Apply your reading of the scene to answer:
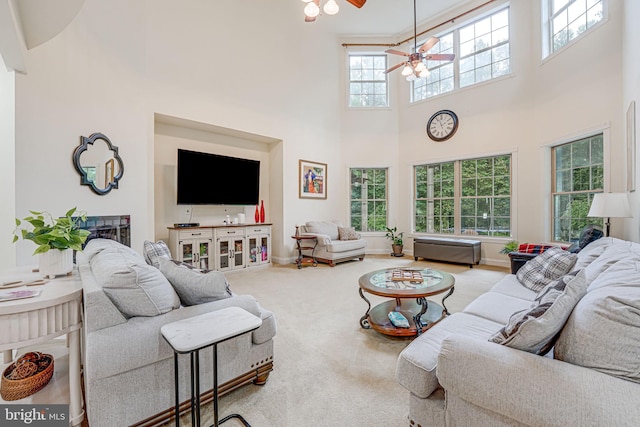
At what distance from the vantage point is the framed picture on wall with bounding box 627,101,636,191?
2.90m

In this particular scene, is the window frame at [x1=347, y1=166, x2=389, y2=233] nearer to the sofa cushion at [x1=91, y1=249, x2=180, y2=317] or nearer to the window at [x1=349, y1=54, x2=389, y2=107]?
the window at [x1=349, y1=54, x2=389, y2=107]

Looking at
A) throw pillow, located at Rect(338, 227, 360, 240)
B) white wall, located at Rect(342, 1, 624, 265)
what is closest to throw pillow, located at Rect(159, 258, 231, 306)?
throw pillow, located at Rect(338, 227, 360, 240)

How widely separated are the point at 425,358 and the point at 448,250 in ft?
15.4

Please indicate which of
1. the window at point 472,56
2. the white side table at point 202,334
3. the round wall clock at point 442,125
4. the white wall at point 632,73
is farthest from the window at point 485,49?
the white side table at point 202,334

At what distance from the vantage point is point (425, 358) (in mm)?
1366

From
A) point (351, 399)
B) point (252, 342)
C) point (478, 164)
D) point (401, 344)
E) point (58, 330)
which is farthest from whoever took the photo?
point (478, 164)

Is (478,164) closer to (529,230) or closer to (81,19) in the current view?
(529,230)

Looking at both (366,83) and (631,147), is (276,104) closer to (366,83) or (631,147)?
(366,83)

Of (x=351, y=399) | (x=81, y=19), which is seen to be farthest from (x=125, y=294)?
(x=81, y=19)

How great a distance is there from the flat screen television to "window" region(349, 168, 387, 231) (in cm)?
261

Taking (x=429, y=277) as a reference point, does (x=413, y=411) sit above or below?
below

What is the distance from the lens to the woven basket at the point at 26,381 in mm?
1500

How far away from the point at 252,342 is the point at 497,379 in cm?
138

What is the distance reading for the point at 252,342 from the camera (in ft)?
6.05
